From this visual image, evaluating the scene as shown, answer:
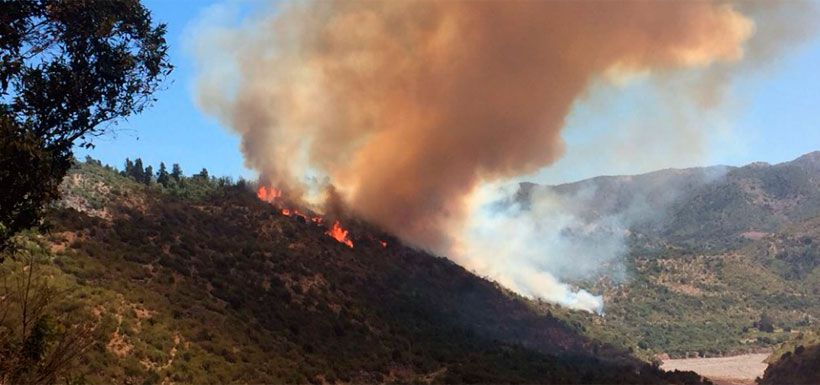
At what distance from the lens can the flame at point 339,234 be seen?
7644 cm

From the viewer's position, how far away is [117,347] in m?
33.6

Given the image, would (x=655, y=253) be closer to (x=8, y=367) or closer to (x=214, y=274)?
(x=214, y=274)

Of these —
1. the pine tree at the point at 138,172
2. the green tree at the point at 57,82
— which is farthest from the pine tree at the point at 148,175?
the green tree at the point at 57,82

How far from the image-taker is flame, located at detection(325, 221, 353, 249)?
76438mm

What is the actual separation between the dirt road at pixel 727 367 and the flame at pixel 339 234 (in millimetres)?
48007

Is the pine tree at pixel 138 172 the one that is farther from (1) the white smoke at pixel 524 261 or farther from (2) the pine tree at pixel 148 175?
(1) the white smoke at pixel 524 261

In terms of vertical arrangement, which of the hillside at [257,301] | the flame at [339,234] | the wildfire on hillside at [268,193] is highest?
the wildfire on hillside at [268,193]

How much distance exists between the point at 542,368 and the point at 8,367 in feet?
169

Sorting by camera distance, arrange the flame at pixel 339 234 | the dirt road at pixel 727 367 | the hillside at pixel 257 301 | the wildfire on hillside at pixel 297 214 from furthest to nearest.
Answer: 1. the dirt road at pixel 727 367
2. the wildfire on hillside at pixel 297 214
3. the flame at pixel 339 234
4. the hillside at pixel 257 301

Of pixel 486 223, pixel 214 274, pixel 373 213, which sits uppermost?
pixel 486 223

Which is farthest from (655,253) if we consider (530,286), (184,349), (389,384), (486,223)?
(184,349)

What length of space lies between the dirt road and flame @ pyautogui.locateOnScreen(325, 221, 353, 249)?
158ft

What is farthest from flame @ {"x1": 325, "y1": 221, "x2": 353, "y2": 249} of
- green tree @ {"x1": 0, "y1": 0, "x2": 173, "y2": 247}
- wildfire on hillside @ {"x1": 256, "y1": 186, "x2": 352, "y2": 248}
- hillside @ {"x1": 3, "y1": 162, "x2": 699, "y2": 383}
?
green tree @ {"x1": 0, "y1": 0, "x2": 173, "y2": 247}

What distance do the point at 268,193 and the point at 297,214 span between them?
5.71 meters
